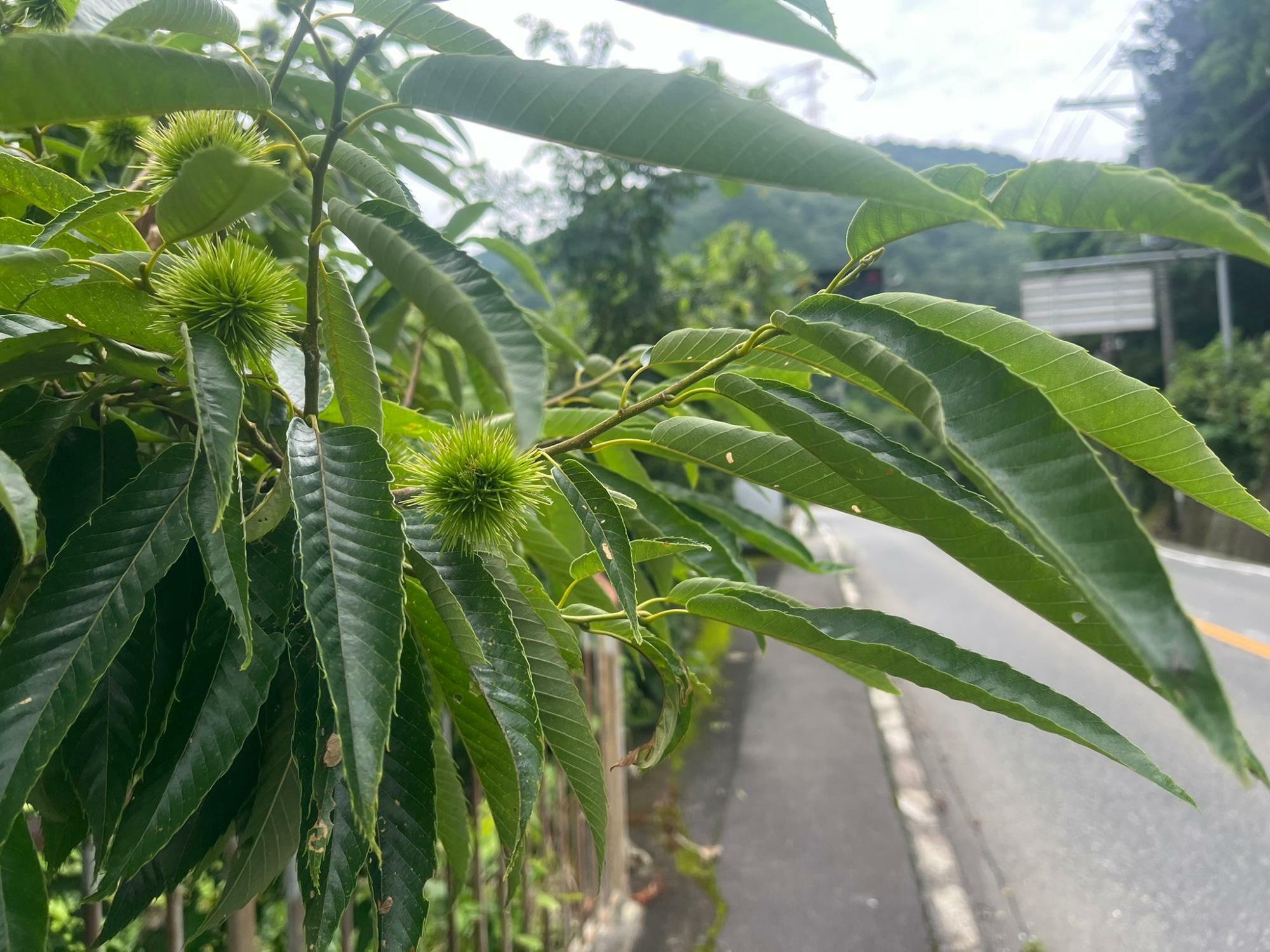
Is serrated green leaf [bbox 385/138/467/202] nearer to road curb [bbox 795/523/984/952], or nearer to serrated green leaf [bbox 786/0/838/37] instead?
serrated green leaf [bbox 786/0/838/37]

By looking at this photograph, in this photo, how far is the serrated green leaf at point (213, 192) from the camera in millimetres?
386

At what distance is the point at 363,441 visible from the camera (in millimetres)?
535

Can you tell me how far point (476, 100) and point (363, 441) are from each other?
0.79 ft

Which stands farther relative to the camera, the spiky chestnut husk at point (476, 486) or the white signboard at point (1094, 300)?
the white signboard at point (1094, 300)

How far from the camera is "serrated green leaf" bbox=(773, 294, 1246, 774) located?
33 centimetres

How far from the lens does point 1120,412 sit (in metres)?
0.51

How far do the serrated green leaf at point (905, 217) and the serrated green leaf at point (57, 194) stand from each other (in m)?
0.58

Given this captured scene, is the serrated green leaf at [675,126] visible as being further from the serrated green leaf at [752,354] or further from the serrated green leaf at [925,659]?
the serrated green leaf at [925,659]

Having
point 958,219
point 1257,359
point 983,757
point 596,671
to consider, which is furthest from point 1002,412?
point 1257,359

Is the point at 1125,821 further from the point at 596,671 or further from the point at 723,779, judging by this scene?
the point at 596,671

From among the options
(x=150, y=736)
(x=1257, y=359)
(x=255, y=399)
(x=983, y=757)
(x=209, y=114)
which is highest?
(x=209, y=114)

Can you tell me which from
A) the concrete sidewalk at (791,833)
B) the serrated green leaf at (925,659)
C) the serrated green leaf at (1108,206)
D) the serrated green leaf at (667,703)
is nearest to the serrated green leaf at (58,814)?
the serrated green leaf at (667,703)

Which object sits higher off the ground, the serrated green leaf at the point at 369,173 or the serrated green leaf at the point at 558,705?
the serrated green leaf at the point at 369,173

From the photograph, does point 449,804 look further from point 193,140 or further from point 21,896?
point 193,140
